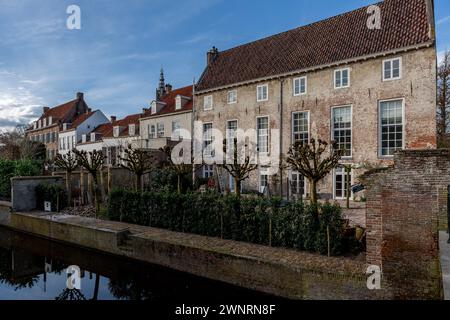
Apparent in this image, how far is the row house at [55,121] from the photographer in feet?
159

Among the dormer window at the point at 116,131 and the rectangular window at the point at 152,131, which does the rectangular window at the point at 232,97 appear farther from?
the dormer window at the point at 116,131

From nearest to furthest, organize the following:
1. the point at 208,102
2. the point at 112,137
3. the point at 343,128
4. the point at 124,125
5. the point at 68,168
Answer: the point at 68,168 < the point at 343,128 < the point at 208,102 < the point at 112,137 < the point at 124,125

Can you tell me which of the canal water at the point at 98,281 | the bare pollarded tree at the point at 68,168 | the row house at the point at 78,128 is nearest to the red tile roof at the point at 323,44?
the bare pollarded tree at the point at 68,168

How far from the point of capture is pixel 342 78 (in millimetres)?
19297

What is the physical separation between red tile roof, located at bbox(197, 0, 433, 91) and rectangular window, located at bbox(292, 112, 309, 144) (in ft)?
9.95

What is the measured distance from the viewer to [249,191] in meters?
23.2

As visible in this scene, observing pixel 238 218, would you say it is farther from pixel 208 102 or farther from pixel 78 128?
pixel 78 128

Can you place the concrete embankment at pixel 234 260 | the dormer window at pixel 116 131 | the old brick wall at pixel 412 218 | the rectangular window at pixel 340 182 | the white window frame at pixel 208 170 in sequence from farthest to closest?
the dormer window at pixel 116 131 < the white window frame at pixel 208 170 < the rectangular window at pixel 340 182 < the concrete embankment at pixel 234 260 < the old brick wall at pixel 412 218

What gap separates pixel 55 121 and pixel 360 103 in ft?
151

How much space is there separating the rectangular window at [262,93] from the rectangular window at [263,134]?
143 centimetres

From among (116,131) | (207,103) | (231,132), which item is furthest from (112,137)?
(231,132)

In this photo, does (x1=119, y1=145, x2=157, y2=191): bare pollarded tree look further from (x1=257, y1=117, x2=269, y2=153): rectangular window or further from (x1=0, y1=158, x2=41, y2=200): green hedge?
(x1=0, y1=158, x2=41, y2=200): green hedge

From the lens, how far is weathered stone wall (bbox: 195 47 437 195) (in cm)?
1644

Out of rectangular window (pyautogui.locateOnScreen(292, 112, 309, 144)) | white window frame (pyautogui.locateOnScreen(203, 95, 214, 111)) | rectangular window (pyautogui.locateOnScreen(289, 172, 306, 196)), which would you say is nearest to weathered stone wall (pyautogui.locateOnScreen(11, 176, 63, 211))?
white window frame (pyautogui.locateOnScreen(203, 95, 214, 111))
